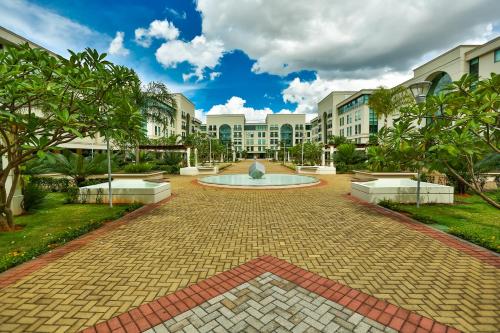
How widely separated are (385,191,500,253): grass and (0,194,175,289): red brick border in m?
10.2

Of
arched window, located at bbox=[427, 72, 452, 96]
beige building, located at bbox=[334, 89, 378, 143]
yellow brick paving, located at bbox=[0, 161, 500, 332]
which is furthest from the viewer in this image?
beige building, located at bbox=[334, 89, 378, 143]

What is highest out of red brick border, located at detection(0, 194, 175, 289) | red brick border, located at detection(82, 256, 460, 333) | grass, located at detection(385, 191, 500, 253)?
red brick border, located at detection(0, 194, 175, 289)

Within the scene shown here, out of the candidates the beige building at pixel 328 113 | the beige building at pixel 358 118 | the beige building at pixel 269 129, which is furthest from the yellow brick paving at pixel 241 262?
the beige building at pixel 269 129

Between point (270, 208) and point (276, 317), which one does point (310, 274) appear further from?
point (270, 208)

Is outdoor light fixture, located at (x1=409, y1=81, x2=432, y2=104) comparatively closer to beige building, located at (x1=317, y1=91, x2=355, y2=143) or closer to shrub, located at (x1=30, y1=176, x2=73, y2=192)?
shrub, located at (x1=30, y1=176, x2=73, y2=192)

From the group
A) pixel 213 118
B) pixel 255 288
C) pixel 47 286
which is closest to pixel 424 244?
pixel 255 288

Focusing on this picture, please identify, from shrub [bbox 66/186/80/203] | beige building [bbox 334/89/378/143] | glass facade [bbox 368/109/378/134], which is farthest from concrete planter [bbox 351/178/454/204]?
glass facade [bbox 368/109/378/134]

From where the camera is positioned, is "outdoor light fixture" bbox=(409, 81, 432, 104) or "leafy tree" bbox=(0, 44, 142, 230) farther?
"outdoor light fixture" bbox=(409, 81, 432, 104)

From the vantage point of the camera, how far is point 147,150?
101ft

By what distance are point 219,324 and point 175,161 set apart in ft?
92.6

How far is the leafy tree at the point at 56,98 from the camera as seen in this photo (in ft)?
15.0

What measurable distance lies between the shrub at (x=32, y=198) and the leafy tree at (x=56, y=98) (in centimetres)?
241

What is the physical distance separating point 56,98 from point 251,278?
5.78 m

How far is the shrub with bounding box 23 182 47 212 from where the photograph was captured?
9164mm
